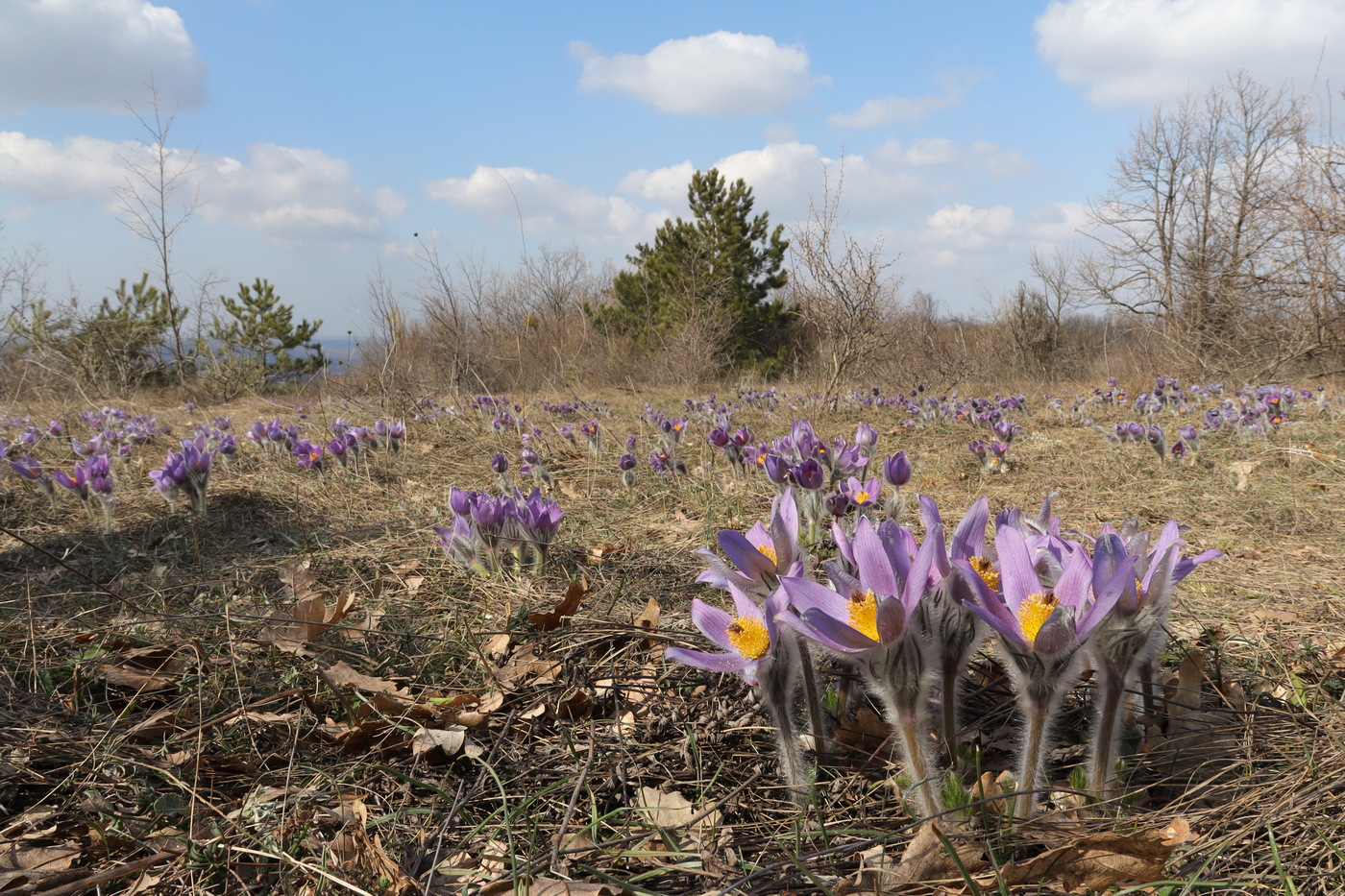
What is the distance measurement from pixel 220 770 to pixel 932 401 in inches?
316

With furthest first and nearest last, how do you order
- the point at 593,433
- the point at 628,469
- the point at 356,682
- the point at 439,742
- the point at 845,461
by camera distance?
1. the point at 593,433
2. the point at 628,469
3. the point at 845,461
4. the point at 356,682
5. the point at 439,742

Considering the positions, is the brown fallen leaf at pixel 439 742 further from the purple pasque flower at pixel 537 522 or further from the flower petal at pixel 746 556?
the purple pasque flower at pixel 537 522

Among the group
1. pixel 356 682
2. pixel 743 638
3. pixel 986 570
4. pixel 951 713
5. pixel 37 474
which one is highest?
pixel 37 474

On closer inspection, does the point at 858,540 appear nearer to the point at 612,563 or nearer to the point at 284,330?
the point at 612,563

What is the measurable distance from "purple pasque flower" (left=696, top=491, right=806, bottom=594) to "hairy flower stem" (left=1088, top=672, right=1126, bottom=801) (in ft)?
1.61

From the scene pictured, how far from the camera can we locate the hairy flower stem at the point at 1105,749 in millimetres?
1058

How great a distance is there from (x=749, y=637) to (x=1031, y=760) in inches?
17.4

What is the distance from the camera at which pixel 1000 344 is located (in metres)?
20.5

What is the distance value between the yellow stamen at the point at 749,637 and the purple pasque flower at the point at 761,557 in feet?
0.27

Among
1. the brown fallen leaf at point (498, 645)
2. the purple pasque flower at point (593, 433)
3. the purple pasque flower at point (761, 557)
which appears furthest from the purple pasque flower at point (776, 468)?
the purple pasque flower at point (593, 433)

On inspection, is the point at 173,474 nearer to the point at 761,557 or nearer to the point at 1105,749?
the point at 761,557

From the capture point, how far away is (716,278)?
67.7 ft

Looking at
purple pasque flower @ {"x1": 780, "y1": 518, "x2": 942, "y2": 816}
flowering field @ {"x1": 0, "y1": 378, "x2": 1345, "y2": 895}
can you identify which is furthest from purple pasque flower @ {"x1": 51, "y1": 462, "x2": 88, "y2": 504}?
purple pasque flower @ {"x1": 780, "y1": 518, "x2": 942, "y2": 816}

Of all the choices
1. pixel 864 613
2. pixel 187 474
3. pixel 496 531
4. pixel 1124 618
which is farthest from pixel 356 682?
pixel 187 474
